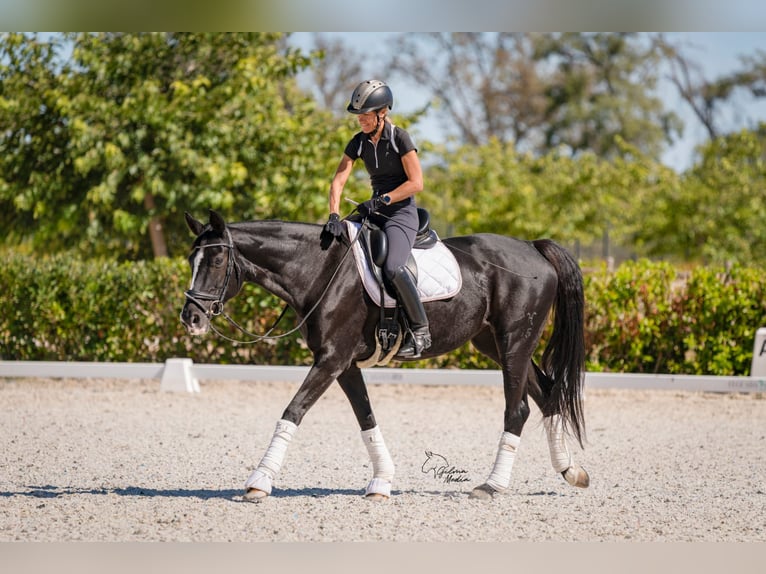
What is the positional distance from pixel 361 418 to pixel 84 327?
6461mm

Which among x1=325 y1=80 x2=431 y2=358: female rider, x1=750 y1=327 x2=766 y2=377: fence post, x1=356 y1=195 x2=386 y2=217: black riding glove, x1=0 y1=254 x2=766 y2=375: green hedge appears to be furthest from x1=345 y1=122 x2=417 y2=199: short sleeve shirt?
x1=750 y1=327 x2=766 y2=377: fence post

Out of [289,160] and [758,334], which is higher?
[289,160]

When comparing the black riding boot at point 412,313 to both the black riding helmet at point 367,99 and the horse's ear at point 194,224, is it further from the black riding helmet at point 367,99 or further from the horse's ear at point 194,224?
the horse's ear at point 194,224

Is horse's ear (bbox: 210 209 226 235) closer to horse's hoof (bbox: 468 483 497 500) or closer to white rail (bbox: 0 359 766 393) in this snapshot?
horse's hoof (bbox: 468 483 497 500)

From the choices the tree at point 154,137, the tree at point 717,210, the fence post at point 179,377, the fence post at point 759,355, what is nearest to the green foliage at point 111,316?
the fence post at point 179,377

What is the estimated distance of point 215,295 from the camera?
17.2 feet

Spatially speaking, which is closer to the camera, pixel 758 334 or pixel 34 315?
pixel 758 334

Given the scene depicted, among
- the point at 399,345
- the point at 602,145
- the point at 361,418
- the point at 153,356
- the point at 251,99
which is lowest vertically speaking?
the point at 153,356

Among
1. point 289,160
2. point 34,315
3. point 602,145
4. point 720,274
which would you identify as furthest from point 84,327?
point 602,145

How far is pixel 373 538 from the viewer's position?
15.6ft

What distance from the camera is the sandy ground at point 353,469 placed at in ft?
16.3

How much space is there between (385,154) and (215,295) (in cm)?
130

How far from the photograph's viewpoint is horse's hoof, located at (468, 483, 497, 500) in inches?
221

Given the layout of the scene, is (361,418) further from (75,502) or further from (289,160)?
(289,160)
